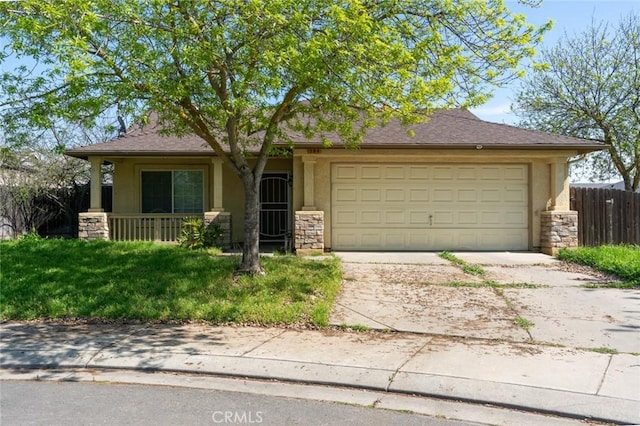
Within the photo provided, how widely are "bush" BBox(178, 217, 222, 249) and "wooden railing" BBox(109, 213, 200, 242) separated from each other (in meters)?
0.97

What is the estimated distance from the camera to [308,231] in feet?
42.3

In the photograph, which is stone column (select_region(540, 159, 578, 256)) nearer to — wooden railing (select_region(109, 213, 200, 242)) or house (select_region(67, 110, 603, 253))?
house (select_region(67, 110, 603, 253))

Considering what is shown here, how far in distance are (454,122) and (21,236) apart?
45.5ft

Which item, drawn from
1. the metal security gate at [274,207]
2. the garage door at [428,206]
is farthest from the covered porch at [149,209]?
the garage door at [428,206]

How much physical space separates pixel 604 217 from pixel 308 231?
8.49 m

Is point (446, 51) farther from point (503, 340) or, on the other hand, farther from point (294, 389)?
point (294, 389)

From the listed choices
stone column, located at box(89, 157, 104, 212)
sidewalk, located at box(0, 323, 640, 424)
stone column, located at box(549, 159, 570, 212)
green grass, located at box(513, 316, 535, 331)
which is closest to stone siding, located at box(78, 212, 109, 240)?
stone column, located at box(89, 157, 104, 212)

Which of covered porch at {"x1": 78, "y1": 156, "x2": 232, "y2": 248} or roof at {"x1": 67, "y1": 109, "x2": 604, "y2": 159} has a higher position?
roof at {"x1": 67, "y1": 109, "x2": 604, "y2": 159}

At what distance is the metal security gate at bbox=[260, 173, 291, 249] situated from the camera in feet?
49.6

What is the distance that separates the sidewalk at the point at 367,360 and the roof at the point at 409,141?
6.57 m

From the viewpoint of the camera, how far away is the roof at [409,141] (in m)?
12.9

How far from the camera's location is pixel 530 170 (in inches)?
536

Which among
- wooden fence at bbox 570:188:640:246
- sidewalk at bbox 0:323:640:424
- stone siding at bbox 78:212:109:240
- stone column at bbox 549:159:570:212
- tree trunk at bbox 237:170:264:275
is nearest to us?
sidewalk at bbox 0:323:640:424

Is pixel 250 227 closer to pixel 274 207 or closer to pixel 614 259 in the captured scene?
pixel 274 207
